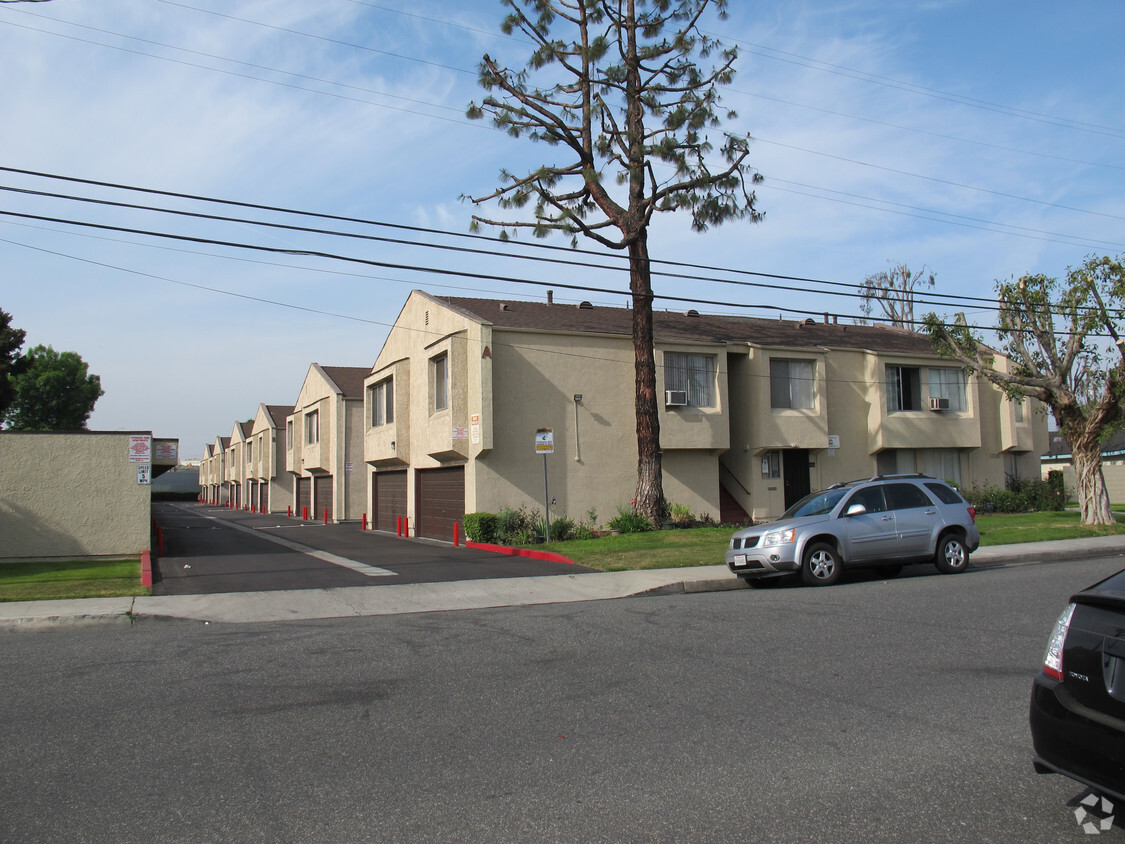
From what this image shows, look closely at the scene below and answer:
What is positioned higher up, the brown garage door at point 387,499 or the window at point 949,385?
the window at point 949,385

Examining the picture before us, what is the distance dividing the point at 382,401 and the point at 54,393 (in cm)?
5854

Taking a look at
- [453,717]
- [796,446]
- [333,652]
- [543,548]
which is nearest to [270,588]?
[333,652]

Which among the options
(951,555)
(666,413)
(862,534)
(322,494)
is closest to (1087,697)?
(862,534)

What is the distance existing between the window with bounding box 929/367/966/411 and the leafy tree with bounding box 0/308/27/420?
37.5m

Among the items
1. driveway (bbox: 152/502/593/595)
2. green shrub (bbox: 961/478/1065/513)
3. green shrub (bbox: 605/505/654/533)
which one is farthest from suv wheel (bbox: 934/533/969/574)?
green shrub (bbox: 961/478/1065/513)

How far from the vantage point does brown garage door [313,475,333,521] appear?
132 feet

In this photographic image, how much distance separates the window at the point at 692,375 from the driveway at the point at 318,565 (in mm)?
7992

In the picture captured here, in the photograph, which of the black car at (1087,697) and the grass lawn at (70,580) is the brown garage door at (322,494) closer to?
the grass lawn at (70,580)

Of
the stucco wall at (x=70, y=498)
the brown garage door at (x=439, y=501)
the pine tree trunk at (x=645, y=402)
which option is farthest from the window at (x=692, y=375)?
the stucco wall at (x=70, y=498)

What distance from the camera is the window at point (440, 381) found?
24.8 m

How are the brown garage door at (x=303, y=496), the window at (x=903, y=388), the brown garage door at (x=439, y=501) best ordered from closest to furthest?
the brown garage door at (x=439, y=501) < the window at (x=903, y=388) < the brown garage door at (x=303, y=496)

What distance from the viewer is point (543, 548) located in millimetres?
19766

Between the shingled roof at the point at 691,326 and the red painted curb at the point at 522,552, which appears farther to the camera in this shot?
the shingled roof at the point at 691,326

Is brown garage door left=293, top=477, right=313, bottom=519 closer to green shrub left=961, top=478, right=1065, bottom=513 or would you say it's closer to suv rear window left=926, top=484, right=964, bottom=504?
green shrub left=961, top=478, right=1065, bottom=513
